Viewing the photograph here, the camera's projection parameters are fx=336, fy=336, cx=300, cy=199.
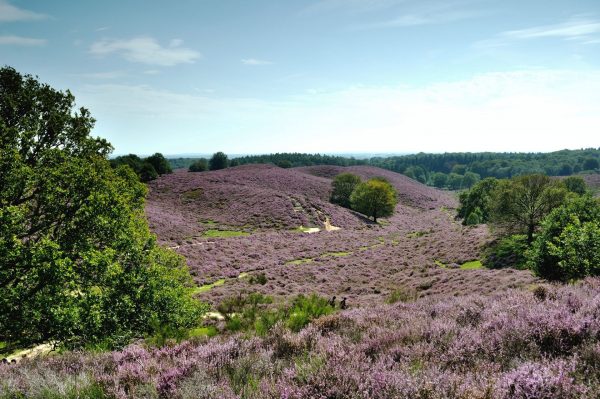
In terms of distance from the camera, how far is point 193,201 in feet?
234

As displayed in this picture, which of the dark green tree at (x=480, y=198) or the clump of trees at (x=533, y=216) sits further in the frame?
the dark green tree at (x=480, y=198)

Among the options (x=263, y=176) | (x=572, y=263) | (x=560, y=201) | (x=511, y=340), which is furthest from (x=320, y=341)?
(x=263, y=176)

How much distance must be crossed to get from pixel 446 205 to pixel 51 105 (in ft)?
405

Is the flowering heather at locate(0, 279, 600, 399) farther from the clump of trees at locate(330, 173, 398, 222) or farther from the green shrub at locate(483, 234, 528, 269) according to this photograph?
the clump of trees at locate(330, 173, 398, 222)

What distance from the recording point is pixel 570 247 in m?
16.7

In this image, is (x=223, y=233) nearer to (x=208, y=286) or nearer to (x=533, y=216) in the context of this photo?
(x=208, y=286)

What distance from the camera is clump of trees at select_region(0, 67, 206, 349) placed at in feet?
37.8

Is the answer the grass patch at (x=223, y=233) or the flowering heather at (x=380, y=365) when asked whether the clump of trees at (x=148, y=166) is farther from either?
the flowering heather at (x=380, y=365)

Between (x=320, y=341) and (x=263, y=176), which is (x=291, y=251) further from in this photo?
(x=263, y=176)

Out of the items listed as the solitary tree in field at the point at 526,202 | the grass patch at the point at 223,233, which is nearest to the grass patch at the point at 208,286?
the grass patch at the point at 223,233

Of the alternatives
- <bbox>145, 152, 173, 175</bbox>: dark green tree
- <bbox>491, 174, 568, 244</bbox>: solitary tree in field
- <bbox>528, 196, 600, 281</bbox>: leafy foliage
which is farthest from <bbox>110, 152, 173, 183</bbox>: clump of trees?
<bbox>528, 196, 600, 281</bbox>: leafy foliage

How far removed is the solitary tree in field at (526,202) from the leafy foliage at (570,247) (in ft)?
25.9

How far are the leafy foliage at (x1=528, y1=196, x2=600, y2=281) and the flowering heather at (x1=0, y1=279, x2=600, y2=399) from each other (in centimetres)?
1011

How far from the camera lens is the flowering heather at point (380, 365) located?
3.89 m
